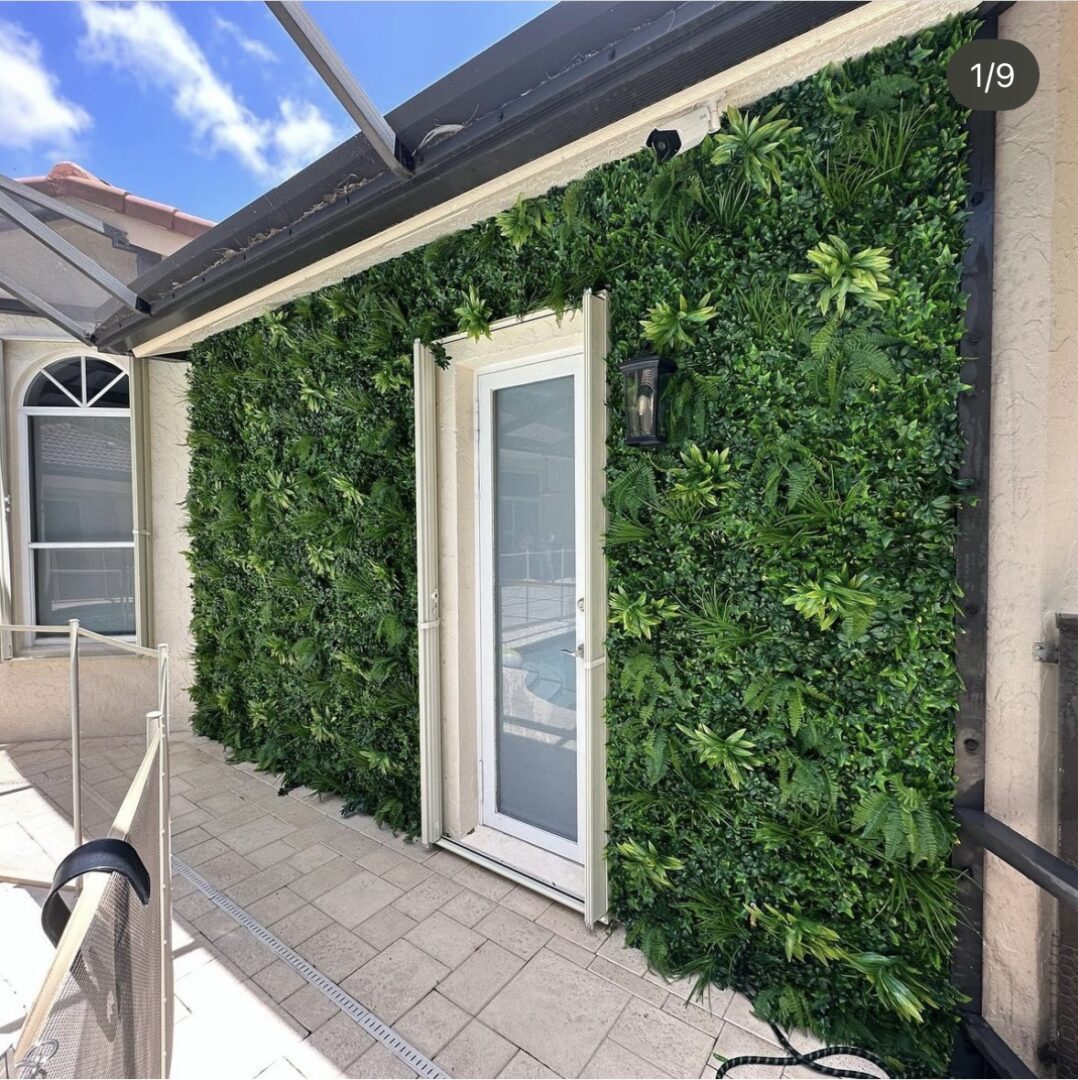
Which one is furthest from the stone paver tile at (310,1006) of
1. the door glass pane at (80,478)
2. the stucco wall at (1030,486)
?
the door glass pane at (80,478)

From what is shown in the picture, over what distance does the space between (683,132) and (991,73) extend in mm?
1163

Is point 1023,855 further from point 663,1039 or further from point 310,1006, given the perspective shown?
point 310,1006

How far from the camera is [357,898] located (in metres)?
3.53

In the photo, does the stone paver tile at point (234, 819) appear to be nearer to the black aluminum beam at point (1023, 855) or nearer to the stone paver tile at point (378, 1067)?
the stone paver tile at point (378, 1067)

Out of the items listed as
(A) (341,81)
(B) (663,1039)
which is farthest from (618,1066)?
(A) (341,81)

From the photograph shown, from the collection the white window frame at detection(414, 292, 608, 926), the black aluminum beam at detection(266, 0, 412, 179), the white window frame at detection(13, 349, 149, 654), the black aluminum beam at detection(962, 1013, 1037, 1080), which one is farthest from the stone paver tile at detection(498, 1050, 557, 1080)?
the white window frame at detection(13, 349, 149, 654)

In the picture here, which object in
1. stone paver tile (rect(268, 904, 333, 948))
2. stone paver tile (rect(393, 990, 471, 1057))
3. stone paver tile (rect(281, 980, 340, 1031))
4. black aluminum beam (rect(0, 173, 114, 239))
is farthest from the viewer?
black aluminum beam (rect(0, 173, 114, 239))

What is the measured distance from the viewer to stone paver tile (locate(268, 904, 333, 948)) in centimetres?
321

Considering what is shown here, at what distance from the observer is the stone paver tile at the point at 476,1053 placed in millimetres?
2439

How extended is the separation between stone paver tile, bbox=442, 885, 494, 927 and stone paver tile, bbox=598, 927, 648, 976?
0.72 m

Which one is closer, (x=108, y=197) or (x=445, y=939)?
(x=445, y=939)

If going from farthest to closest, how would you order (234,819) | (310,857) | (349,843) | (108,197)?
1. (108,197)
2. (234,819)
3. (349,843)
4. (310,857)

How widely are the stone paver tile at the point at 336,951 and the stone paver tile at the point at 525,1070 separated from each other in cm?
Answer: 98

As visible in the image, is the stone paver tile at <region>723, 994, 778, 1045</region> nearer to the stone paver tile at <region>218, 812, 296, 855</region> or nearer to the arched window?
the stone paver tile at <region>218, 812, 296, 855</region>
